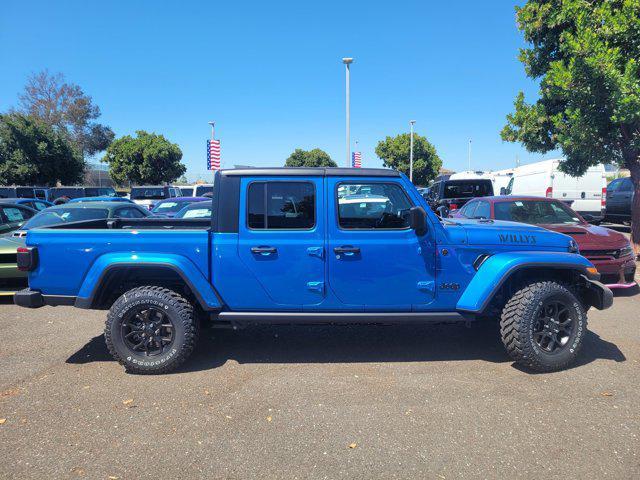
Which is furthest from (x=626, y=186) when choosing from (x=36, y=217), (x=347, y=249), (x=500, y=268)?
(x=36, y=217)

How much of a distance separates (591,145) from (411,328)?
579cm

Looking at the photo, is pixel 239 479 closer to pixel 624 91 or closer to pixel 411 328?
pixel 411 328

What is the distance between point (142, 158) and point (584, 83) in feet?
112

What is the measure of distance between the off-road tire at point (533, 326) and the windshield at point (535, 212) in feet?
12.5

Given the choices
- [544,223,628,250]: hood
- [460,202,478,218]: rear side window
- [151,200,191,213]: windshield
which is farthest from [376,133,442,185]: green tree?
[544,223,628,250]: hood

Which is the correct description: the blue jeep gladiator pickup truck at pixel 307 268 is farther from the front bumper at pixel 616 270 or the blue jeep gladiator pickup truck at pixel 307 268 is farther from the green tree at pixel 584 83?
the green tree at pixel 584 83

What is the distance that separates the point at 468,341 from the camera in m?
4.93

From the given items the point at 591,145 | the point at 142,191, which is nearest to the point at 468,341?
the point at 591,145

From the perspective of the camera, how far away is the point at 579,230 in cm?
671

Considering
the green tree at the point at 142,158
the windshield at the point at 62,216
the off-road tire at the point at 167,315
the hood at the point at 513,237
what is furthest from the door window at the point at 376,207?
the green tree at the point at 142,158

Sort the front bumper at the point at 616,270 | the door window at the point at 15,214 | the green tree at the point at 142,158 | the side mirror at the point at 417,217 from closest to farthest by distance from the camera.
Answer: the side mirror at the point at 417,217, the front bumper at the point at 616,270, the door window at the point at 15,214, the green tree at the point at 142,158

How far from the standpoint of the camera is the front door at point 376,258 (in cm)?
400

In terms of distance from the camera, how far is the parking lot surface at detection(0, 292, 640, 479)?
2750 millimetres

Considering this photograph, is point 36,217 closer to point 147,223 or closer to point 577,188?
point 147,223
